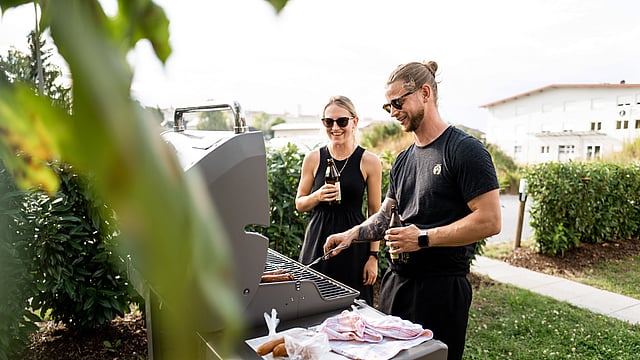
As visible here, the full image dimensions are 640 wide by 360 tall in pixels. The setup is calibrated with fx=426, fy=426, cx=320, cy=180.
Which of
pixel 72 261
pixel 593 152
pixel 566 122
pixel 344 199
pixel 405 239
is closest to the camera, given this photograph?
pixel 405 239

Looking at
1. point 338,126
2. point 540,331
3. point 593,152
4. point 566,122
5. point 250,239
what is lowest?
point 540,331

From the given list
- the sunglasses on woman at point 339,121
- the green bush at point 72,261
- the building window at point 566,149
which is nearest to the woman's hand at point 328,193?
the sunglasses on woman at point 339,121

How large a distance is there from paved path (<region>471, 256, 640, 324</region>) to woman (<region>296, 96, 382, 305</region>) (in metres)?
3.48

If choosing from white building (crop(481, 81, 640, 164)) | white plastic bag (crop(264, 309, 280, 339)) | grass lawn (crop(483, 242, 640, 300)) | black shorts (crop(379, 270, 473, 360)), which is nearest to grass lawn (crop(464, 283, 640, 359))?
grass lawn (crop(483, 242, 640, 300))

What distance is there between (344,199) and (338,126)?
0.55 metres

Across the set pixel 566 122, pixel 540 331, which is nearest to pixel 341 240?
pixel 540 331

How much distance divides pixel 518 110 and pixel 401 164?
14875 mm

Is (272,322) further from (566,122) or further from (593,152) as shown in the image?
(566,122)

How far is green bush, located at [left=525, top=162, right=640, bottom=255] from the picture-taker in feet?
23.5

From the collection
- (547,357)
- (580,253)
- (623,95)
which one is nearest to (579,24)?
(623,95)

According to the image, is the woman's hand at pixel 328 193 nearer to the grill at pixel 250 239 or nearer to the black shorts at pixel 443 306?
the black shorts at pixel 443 306

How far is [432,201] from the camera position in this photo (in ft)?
7.91

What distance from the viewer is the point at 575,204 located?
7348 mm

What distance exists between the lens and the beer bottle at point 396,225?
2488 millimetres
